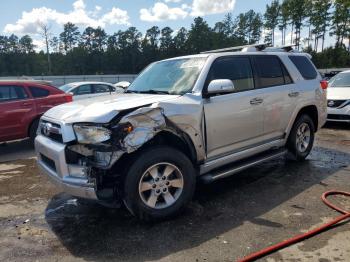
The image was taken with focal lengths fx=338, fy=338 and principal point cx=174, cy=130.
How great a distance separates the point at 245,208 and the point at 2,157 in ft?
18.8

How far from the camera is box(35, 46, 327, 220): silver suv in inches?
139

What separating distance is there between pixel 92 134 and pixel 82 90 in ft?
35.9

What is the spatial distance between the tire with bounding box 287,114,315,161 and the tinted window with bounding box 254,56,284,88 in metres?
0.90

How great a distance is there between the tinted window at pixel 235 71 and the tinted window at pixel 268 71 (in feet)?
0.61

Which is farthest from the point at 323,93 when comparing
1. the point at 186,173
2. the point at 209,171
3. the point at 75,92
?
the point at 75,92

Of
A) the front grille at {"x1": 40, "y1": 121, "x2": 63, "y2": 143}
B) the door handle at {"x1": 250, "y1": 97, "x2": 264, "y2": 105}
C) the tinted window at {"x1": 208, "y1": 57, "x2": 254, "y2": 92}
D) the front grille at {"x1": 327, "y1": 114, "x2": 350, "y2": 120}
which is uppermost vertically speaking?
the tinted window at {"x1": 208, "y1": 57, "x2": 254, "y2": 92}

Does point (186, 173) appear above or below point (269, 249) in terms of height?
above

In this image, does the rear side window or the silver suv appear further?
the rear side window

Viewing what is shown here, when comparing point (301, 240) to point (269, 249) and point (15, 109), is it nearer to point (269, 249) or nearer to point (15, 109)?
point (269, 249)

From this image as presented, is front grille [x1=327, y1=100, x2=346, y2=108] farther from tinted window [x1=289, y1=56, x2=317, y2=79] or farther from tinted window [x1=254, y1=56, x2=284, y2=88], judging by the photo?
tinted window [x1=254, y1=56, x2=284, y2=88]

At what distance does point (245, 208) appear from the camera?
4.18m

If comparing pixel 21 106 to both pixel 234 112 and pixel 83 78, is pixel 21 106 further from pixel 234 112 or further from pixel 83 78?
pixel 83 78

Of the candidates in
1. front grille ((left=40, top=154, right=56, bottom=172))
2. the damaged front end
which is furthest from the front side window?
the damaged front end

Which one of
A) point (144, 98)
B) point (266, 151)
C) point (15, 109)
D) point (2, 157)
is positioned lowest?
point (2, 157)
